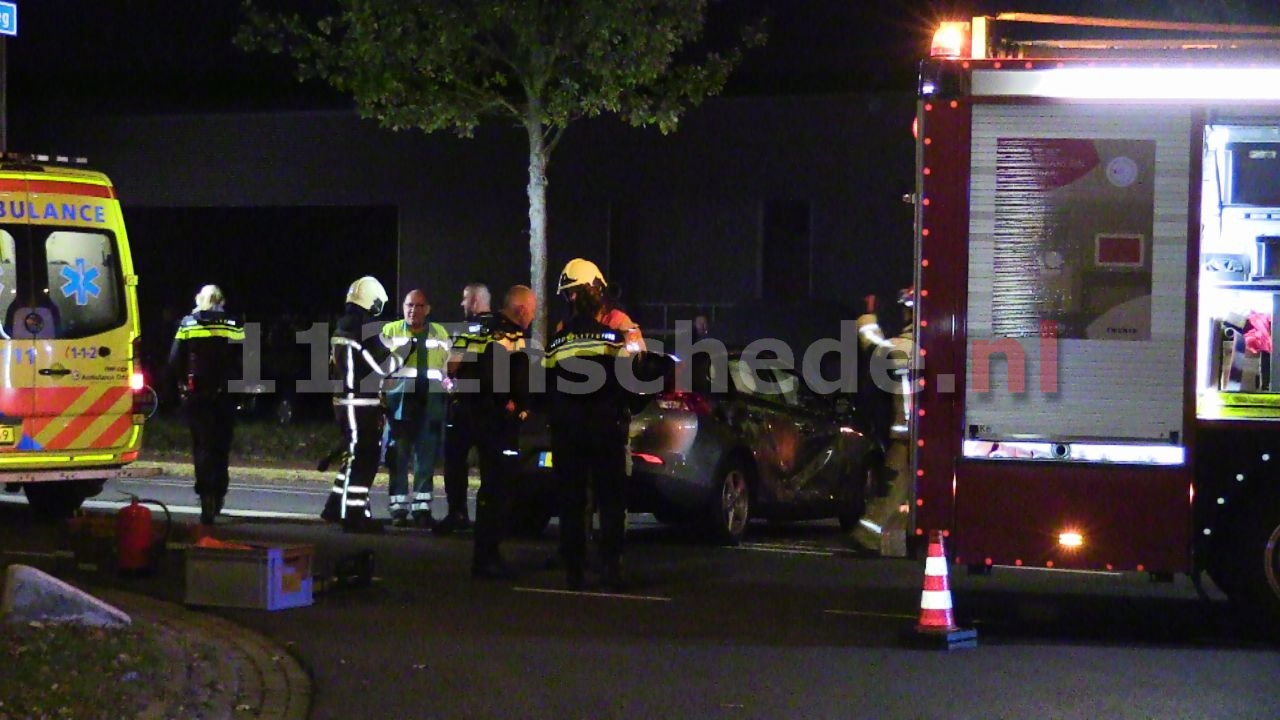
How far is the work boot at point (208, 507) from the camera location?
13828 mm

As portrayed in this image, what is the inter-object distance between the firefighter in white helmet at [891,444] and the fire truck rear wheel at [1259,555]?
8.73 feet

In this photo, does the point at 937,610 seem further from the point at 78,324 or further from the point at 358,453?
the point at 78,324

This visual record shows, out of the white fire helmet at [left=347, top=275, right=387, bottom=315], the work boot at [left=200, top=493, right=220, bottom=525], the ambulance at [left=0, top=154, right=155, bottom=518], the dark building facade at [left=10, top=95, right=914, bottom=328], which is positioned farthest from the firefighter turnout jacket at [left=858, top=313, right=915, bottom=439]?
the dark building facade at [left=10, top=95, right=914, bottom=328]

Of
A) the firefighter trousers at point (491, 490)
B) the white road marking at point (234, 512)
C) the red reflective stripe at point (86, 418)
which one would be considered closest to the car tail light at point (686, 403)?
the firefighter trousers at point (491, 490)

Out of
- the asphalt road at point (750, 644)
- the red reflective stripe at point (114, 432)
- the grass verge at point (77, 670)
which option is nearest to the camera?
the grass verge at point (77, 670)

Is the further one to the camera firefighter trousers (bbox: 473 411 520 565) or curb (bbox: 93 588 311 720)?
firefighter trousers (bbox: 473 411 520 565)

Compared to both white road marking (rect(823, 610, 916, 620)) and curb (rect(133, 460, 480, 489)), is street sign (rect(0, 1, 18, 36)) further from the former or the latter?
white road marking (rect(823, 610, 916, 620))

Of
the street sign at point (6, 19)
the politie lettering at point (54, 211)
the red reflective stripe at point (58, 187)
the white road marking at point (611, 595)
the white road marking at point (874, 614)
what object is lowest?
the white road marking at point (611, 595)

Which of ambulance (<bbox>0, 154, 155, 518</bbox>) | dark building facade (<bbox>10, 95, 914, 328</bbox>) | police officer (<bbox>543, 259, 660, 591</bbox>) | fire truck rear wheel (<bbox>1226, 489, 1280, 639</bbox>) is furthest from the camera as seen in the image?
dark building facade (<bbox>10, 95, 914, 328</bbox>)

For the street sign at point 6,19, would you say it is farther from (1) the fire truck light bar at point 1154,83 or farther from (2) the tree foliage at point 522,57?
(1) the fire truck light bar at point 1154,83

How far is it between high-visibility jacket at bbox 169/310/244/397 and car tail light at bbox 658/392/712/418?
3.64m

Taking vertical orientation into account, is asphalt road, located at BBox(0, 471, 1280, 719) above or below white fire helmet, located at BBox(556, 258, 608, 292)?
below

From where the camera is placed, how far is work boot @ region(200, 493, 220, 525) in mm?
13828

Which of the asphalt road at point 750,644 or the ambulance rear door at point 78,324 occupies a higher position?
the ambulance rear door at point 78,324
